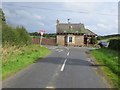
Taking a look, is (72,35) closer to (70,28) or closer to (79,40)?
(79,40)

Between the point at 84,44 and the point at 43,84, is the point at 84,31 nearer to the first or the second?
the point at 84,44

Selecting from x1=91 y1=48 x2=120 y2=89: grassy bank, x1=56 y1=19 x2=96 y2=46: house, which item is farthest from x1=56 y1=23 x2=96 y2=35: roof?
x1=91 y1=48 x2=120 y2=89: grassy bank

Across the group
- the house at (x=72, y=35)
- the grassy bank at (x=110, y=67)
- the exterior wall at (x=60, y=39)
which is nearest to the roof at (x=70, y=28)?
the house at (x=72, y=35)

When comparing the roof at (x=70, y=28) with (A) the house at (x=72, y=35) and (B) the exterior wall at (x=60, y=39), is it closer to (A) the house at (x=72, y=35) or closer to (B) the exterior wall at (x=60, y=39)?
(A) the house at (x=72, y=35)

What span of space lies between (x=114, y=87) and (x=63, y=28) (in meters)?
71.9

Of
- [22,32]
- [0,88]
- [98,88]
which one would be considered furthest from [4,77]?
[22,32]

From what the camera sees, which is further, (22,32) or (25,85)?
(22,32)

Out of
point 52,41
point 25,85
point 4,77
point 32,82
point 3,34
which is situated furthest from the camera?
point 52,41

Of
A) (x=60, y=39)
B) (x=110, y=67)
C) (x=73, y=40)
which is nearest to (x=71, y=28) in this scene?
(x=73, y=40)

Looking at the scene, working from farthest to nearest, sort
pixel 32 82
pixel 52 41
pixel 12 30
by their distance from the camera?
pixel 52 41, pixel 12 30, pixel 32 82

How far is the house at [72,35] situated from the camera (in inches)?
3307

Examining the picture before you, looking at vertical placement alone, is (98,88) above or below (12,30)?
below

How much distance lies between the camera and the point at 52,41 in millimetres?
84375

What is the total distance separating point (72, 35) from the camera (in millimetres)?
84250
